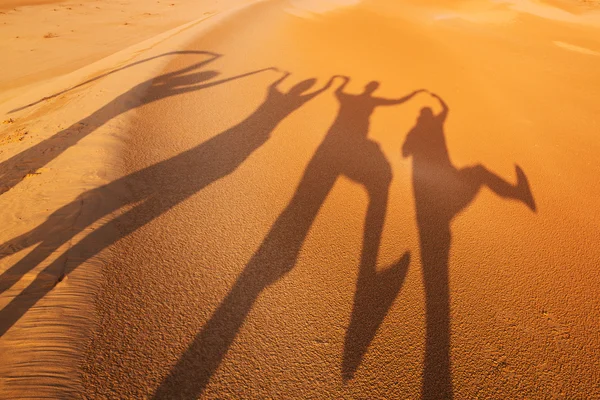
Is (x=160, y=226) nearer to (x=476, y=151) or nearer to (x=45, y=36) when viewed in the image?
(x=476, y=151)

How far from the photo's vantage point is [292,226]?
12.0ft

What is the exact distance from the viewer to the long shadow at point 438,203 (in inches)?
99.2

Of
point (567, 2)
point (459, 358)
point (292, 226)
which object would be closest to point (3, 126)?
point (292, 226)

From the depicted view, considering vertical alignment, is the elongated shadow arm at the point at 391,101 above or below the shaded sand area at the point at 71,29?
below

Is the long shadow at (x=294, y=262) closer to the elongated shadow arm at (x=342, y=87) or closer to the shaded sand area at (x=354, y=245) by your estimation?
the shaded sand area at (x=354, y=245)

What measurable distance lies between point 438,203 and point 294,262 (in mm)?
2175

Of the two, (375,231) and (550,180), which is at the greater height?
(550,180)

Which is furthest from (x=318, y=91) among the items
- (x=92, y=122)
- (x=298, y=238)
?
(x=298, y=238)

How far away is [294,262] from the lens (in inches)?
127

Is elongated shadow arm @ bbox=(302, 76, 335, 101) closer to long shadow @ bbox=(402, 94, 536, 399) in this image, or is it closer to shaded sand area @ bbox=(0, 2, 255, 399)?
long shadow @ bbox=(402, 94, 536, 399)

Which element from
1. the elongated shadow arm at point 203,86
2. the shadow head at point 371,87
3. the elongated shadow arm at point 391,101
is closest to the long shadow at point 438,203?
the elongated shadow arm at point 391,101

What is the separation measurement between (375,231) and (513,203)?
2085mm

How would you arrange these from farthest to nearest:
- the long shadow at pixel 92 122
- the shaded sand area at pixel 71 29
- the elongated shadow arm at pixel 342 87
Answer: the shaded sand area at pixel 71 29, the elongated shadow arm at pixel 342 87, the long shadow at pixel 92 122

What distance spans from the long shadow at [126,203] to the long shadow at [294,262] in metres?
1.23
